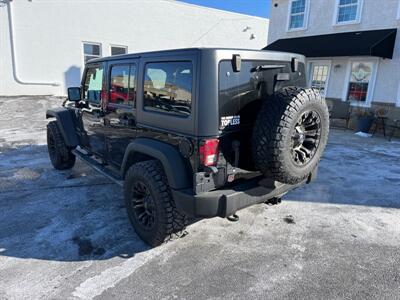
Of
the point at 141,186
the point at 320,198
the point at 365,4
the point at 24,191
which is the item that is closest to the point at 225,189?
the point at 141,186

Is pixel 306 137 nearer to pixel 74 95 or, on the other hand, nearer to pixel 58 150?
pixel 74 95

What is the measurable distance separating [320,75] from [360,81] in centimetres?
173

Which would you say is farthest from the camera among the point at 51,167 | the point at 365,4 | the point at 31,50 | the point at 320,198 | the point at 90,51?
the point at 90,51

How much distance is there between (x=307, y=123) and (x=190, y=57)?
1319 mm

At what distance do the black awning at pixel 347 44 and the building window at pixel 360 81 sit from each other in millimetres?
970

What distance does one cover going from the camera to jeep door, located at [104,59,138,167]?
139 inches

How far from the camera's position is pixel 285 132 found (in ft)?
8.90

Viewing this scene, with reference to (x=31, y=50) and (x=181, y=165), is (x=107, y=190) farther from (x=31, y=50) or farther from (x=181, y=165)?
(x=31, y=50)

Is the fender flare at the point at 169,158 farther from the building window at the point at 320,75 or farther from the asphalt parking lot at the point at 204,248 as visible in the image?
the building window at the point at 320,75

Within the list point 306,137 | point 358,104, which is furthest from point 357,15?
point 306,137

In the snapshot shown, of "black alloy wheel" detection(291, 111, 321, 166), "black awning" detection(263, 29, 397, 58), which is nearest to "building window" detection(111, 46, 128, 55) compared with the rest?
"black awning" detection(263, 29, 397, 58)

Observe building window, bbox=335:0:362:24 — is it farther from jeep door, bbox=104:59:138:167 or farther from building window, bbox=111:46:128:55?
jeep door, bbox=104:59:138:167

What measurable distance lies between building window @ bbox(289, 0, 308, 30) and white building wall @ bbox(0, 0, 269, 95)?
6541 millimetres

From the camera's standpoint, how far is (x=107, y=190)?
189 inches
